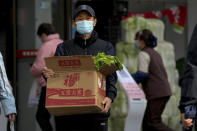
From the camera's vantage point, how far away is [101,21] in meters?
9.76

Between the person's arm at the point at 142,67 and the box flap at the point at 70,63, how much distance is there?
3.23 meters

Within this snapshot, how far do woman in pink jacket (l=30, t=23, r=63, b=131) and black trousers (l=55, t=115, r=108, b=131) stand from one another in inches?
94.9

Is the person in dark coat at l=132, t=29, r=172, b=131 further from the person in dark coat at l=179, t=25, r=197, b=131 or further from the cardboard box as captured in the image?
the person in dark coat at l=179, t=25, r=197, b=131

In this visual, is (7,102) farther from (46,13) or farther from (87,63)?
(46,13)

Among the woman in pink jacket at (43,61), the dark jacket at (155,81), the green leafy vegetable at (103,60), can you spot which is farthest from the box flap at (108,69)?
the dark jacket at (155,81)

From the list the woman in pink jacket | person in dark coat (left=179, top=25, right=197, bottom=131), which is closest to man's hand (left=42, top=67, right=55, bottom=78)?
person in dark coat (left=179, top=25, right=197, bottom=131)

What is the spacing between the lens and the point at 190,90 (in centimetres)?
438

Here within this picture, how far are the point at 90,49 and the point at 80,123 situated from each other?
672mm

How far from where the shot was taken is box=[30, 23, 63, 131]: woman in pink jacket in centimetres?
770

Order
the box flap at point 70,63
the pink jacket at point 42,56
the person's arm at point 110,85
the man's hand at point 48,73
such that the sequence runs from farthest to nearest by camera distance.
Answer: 1. the pink jacket at point 42,56
2. the person's arm at point 110,85
3. the man's hand at point 48,73
4. the box flap at point 70,63

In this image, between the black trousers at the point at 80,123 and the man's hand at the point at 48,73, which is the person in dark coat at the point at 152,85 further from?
the man's hand at the point at 48,73

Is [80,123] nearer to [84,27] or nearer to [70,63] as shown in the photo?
[70,63]

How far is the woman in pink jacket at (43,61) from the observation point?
7.70 m

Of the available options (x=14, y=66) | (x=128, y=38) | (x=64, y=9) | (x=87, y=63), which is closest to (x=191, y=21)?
(x=128, y=38)
